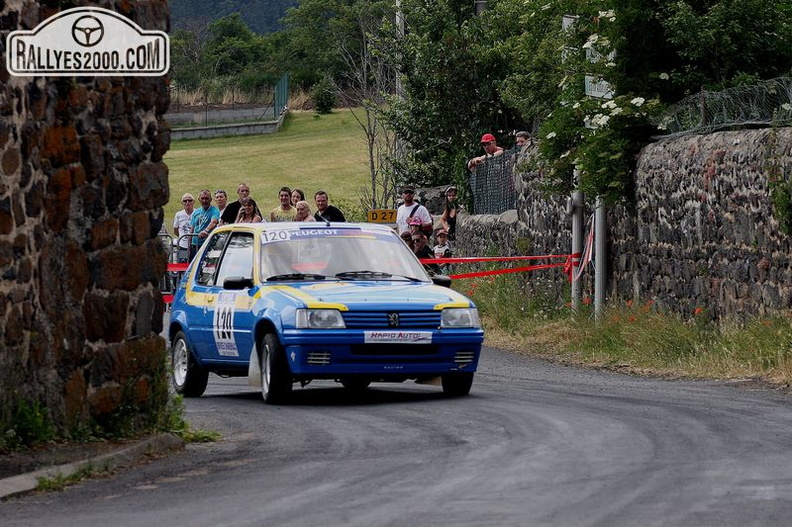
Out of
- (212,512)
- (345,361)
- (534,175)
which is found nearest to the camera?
(212,512)

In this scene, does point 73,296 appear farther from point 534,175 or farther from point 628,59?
point 534,175

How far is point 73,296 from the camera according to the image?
35.7ft

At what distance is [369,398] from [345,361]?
3.36ft

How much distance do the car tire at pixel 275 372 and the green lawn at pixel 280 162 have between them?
1801 inches

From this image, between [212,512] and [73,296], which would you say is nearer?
[212,512]

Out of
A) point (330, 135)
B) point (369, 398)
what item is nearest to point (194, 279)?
point (369, 398)

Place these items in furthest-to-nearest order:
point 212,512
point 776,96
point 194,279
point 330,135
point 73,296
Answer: point 330,135, point 776,96, point 194,279, point 73,296, point 212,512

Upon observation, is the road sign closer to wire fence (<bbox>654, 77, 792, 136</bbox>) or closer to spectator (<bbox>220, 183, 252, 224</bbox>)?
spectator (<bbox>220, 183, 252, 224</bbox>)

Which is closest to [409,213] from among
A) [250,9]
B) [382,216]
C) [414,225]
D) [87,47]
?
[414,225]

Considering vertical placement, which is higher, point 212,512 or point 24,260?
point 24,260

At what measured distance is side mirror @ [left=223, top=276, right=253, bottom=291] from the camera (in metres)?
14.8

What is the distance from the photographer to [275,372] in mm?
14203

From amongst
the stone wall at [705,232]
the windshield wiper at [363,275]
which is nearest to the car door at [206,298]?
the windshield wiper at [363,275]

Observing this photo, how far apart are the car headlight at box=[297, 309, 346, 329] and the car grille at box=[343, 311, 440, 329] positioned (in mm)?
68
